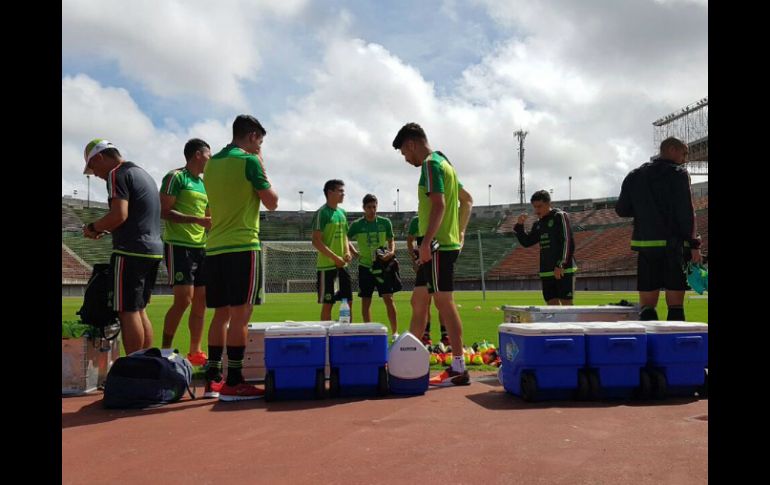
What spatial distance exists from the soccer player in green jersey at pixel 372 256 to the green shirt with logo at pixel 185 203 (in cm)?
287

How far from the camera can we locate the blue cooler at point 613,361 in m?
4.73

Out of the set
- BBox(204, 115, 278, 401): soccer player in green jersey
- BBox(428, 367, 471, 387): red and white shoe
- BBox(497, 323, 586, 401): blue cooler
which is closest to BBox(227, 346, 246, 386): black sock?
BBox(204, 115, 278, 401): soccer player in green jersey

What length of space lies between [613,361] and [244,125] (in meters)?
3.88

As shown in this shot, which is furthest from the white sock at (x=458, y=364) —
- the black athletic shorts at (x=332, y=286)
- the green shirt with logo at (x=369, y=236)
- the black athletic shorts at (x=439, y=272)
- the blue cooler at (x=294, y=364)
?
the green shirt with logo at (x=369, y=236)

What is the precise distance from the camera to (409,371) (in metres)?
5.00

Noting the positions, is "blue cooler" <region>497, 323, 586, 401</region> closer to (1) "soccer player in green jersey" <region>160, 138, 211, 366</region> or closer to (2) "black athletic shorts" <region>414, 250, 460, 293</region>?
(2) "black athletic shorts" <region>414, 250, 460, 293</region>

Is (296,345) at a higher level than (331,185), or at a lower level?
lower

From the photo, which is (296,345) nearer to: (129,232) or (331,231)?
(129,232)

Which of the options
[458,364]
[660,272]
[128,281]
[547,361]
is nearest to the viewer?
[547,361]

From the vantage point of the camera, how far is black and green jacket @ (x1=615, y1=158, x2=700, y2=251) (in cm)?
571

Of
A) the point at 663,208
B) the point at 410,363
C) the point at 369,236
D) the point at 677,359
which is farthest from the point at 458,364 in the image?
the point at 369,236

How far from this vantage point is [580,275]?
1844 inches

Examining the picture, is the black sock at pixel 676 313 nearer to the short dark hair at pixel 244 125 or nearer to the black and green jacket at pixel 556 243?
the black and green jacket at pixel 556 243
